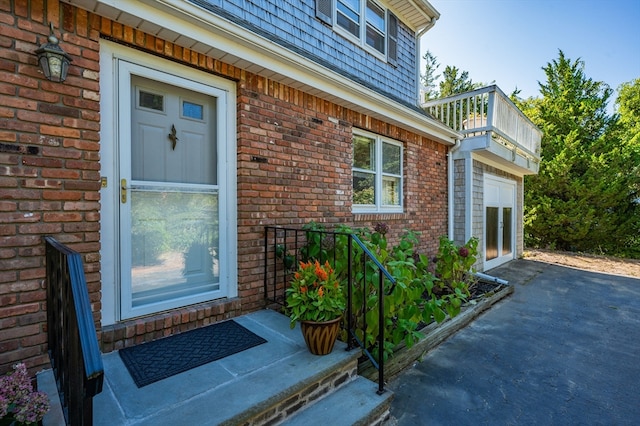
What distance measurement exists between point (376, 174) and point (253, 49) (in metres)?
2.77

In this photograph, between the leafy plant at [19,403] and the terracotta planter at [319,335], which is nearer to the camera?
the leafy plant at [19,403]

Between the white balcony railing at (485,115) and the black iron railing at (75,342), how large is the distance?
656 cm

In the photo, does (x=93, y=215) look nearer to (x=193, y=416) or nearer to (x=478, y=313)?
(x=193, y=416)

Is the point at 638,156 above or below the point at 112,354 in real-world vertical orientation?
above

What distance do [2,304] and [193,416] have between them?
4.56ft

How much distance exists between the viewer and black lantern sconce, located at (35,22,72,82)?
6.44 ft

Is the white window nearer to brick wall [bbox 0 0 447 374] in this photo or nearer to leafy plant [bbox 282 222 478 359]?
leafy plant [bbox 282 222 478 359]

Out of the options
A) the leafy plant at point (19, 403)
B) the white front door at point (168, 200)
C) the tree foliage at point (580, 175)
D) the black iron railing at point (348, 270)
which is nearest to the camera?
the leafy plant at point (19, 403)

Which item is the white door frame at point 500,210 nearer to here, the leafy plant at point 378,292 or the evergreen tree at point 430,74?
the leafy plant at point 378,292

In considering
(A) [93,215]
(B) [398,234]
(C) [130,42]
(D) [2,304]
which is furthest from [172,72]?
(B) [398,234]

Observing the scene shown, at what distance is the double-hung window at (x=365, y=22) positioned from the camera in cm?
464

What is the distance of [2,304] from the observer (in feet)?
6.14

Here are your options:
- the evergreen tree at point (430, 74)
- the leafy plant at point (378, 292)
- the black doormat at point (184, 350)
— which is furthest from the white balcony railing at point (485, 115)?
the evergreen tree at point (430, 74)

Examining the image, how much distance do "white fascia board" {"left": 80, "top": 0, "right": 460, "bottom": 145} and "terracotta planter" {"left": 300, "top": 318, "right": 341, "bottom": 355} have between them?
2463 mm
